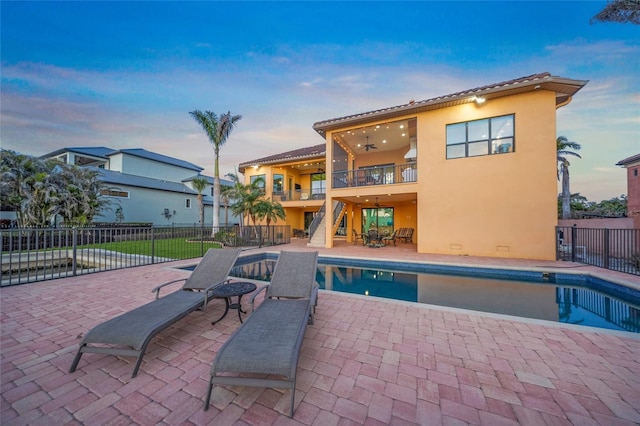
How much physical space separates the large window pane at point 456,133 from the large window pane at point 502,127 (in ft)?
3.54

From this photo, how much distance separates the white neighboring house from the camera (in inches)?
784

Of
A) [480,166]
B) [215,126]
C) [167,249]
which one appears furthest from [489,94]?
[167,249]

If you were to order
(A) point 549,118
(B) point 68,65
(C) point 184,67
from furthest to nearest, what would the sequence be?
(C) point 184,67 → (B) point 68,65 → (A) point 549,118

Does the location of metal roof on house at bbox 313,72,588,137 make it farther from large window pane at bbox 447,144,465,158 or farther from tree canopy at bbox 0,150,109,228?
tree canopy at bbox 0,150,109,228

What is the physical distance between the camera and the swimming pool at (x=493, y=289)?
473 centimetres

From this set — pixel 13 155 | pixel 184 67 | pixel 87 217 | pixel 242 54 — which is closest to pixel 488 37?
pixel 242 54

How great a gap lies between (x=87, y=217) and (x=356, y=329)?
1888cm

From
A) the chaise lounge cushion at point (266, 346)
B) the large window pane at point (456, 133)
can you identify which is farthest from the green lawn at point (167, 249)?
the large window pane at point (456, 133)

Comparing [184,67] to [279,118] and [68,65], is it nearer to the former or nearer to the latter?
[68,65]

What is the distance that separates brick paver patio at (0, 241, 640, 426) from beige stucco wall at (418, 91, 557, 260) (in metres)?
7.51

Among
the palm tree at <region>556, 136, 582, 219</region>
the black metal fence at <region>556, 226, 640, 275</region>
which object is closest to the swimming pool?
the black metal fence at <region>556, 226, 640, 275</region>

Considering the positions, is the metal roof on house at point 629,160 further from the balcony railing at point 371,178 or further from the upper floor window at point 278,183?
the upper floor window at point 278,183

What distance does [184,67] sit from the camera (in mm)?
12945

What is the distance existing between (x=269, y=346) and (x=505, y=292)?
6793 millimetres
